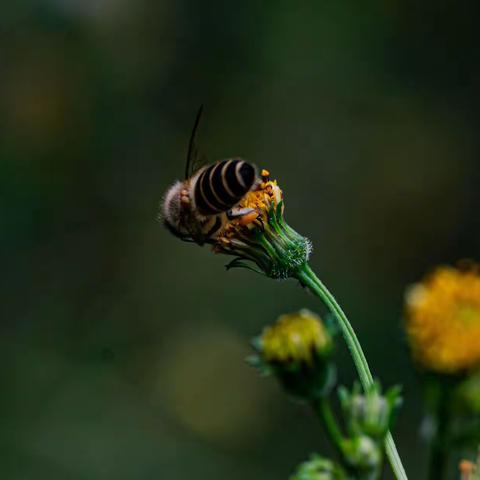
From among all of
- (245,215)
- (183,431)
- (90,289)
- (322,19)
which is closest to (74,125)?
(90,289)

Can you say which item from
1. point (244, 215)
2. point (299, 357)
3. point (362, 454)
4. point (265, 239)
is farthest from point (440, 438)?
point (244, 215)

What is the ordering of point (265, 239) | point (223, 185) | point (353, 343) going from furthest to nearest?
point (223, 185) < point (265, 239) < point (353, 343)

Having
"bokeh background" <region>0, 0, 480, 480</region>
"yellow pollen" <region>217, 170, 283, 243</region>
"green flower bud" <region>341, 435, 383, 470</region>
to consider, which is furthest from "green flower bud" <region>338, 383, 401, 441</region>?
"bokeh background" <region>0, 0, 480, 480</region>

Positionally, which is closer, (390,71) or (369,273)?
(369,273)

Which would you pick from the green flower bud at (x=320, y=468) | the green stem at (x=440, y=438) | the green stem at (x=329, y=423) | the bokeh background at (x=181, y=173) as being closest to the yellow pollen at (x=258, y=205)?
the green stem at (x=329, y=423)

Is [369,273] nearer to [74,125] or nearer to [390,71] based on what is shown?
[390,71]

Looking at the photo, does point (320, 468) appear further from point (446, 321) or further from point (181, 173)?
point (181, 173)
